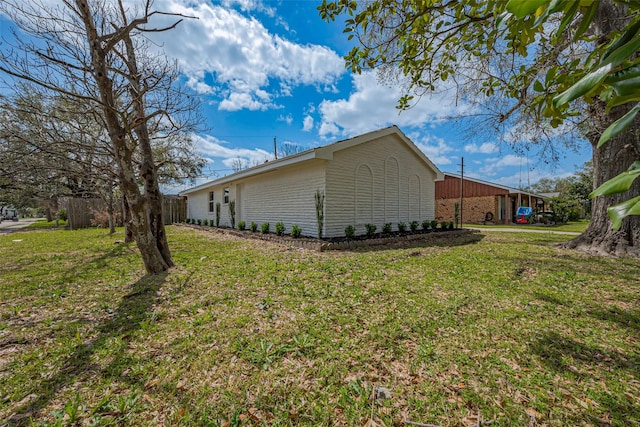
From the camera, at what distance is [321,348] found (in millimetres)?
2822

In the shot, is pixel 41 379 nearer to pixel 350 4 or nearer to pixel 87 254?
pixel 350 4

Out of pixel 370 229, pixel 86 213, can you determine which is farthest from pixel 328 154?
pixel 86 213

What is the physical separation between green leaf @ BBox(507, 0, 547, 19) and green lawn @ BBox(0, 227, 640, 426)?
2.48 metres

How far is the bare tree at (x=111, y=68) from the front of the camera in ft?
14.8

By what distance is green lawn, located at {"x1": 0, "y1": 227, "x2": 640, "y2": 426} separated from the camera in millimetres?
2135

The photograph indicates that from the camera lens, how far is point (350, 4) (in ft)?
10.4

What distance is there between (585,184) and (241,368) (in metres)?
40.8

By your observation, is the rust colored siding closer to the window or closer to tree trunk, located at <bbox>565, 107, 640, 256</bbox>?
tree trunk, located at <bbox>565, 107, 640, 256</bbox>

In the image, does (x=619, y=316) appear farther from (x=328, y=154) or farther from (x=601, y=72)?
(x=328, y=154)

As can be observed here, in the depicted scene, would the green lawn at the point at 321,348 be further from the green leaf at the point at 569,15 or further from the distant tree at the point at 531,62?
the green leaf at the point at 569,15

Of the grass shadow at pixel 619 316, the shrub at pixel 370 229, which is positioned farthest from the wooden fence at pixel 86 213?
the grass shadow at pixel 619 316

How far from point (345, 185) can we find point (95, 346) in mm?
8027

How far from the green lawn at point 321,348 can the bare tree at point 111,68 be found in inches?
57.2

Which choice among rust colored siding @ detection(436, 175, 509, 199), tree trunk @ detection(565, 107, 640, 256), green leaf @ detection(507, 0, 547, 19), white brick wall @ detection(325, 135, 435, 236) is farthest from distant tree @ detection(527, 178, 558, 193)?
green leaf @ detection(507, 0, 547, 19)
